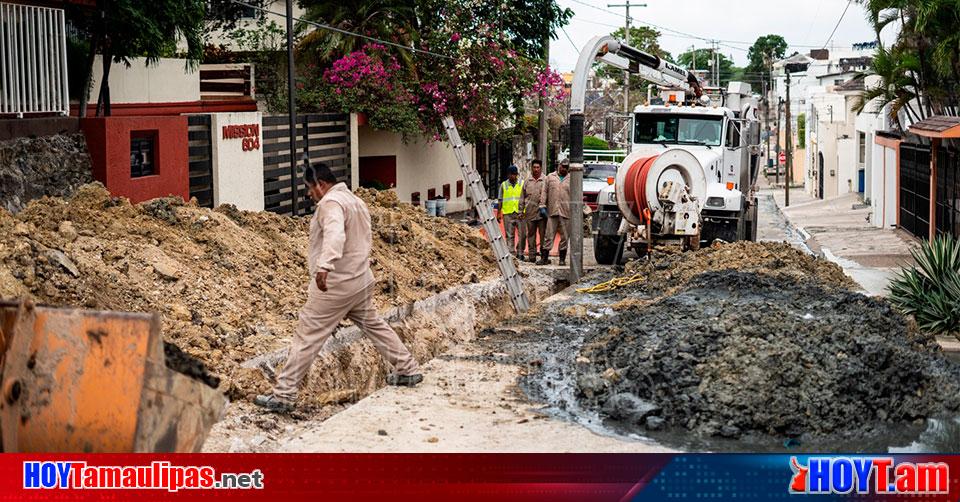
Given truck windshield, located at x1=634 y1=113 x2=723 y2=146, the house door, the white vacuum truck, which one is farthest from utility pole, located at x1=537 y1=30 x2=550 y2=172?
the house door

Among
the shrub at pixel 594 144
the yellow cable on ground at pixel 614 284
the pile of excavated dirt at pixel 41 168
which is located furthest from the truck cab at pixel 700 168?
the shrub at pixel 594 144

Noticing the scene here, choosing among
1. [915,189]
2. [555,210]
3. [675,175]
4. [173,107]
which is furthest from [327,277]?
[915,189]

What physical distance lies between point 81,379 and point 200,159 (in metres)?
14.1

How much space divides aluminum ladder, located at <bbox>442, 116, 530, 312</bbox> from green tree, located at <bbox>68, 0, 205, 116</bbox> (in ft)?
19.1

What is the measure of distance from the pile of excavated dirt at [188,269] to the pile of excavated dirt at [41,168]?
1.09m

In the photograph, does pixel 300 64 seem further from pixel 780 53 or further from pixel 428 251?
pixel 780 53

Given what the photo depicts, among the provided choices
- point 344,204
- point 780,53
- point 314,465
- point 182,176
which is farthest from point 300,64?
point 780,53

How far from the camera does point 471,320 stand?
1535cm

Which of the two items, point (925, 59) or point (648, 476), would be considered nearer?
point (648, 476)

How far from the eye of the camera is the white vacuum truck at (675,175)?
19484 mm

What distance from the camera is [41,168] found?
48.3 ft

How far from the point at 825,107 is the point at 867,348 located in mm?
59186

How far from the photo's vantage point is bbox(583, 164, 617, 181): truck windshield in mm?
30781

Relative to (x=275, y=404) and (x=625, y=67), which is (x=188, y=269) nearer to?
(x=275, y=404)
